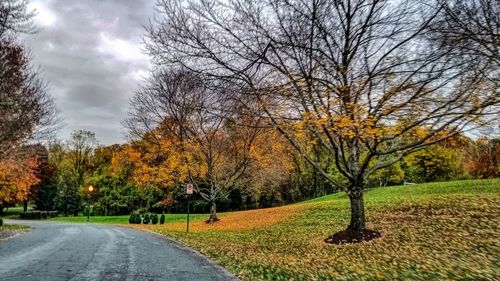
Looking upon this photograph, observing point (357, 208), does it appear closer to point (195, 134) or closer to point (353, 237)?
point (353, 237)

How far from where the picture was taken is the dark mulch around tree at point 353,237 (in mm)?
12414

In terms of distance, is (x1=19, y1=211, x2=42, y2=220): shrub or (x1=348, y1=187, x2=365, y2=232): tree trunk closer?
(x1=348, y1=187, x2=365, y2=232): tree trunk

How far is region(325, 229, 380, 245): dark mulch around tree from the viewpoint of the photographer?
1241 centimetres

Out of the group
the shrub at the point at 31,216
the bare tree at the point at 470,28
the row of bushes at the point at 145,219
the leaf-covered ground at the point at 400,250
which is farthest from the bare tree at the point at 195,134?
the shrub at the point at 31,216

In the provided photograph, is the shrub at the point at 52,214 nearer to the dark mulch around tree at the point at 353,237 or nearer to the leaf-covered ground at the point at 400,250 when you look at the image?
the leaf-covered ground at the point at 400,250

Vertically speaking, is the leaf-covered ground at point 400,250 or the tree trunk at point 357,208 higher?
the tree trunk at point 357,208

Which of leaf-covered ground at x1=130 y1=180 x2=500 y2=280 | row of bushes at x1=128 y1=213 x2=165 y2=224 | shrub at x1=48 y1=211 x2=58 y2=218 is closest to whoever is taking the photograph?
leaf-covered ground at x1=130 y1=180 x2=500 y2=280

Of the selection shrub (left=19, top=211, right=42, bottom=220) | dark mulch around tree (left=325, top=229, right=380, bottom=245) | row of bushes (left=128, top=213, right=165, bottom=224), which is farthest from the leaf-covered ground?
shrub (left=19, top=211, right=42, bottom=220)

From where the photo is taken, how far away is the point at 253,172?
32.1 m

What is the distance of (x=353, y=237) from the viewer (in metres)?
12.7

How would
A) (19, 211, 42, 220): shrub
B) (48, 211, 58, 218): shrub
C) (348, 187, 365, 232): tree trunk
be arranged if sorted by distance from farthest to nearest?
(48, 211, 58, 218): shrub < (19, 211, 42, 220): shrub < (348, 187, 365, 232): tree trunk

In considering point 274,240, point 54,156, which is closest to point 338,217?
point 274,240

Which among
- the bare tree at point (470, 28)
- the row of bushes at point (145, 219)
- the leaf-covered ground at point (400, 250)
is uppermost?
the bare tree at point (470, 28)

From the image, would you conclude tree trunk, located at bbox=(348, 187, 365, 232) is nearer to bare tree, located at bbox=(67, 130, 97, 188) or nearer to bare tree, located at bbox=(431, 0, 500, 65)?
bare tree, located at bbox=(431, 0, 500, 65)
